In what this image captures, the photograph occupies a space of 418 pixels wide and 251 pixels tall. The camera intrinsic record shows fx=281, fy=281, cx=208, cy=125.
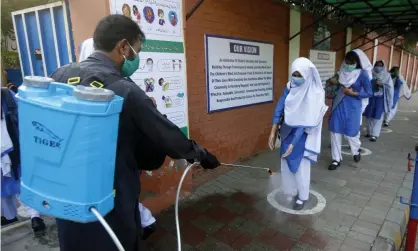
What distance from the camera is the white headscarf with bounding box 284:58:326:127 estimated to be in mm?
2838

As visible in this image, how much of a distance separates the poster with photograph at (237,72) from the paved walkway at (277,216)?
1.11m

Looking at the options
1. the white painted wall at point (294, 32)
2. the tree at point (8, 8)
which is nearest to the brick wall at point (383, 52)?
the white painted wall at point (294, 32)

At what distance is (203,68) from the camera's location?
358 centimetres

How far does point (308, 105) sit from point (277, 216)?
1.21 metres

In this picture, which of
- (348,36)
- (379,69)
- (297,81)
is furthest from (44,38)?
(348,36)

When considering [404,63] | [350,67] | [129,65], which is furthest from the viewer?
[404,63]

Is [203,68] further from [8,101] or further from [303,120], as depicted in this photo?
[8,101]

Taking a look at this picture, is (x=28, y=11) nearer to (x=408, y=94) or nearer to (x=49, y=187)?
(x=49, y=187)

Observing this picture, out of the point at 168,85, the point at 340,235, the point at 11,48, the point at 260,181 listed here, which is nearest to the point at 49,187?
the point at 168,85

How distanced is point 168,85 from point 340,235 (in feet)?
7.29

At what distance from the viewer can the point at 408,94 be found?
7086 millimetres

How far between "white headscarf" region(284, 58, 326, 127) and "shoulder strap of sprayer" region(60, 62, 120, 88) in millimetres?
2080

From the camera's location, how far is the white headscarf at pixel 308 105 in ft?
9.32

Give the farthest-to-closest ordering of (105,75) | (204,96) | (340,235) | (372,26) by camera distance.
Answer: (372,26), (204,96), (340,235), (105,75)
